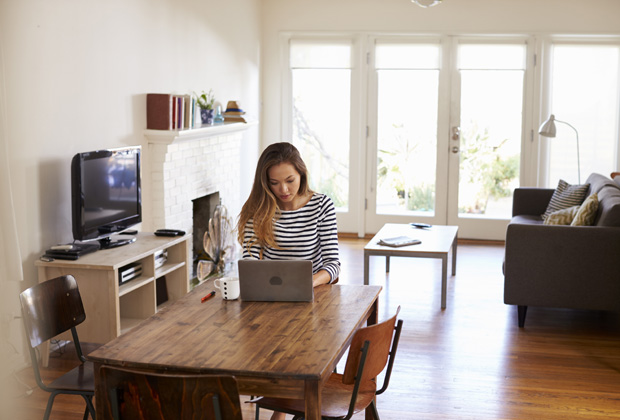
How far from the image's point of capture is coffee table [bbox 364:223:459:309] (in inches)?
210

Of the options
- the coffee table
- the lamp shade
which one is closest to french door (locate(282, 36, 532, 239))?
the lamp shade

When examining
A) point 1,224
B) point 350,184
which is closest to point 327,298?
point 1,224

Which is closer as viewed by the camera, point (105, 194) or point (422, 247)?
point (105, 194)

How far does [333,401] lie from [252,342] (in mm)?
458

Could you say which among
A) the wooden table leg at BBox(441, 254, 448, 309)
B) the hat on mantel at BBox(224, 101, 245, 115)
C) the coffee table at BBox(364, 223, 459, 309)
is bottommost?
the wooden table leg at BBox(441, 254, 448, 309)

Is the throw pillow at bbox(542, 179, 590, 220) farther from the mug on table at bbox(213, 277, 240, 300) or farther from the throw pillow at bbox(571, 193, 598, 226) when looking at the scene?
the mug on table at bbox(213, 277, 240, 300)

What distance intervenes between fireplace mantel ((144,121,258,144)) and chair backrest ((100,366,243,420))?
11.4 ft

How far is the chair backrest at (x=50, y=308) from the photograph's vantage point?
2672 millimetres

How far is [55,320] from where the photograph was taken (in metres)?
2.82

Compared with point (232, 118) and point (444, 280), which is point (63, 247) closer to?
point (444, 280)

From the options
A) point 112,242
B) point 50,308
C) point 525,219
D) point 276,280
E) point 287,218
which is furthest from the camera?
point 525,219

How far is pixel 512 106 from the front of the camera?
8.04m

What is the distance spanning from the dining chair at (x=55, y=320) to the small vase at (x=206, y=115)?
338 cm

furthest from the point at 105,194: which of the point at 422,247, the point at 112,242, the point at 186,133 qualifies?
the point at 422,247
